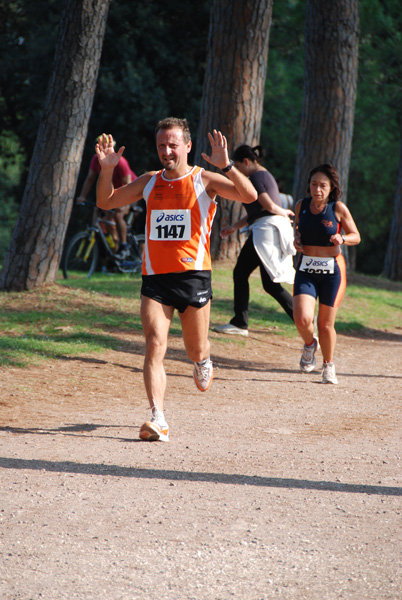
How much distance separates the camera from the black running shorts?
541 cm

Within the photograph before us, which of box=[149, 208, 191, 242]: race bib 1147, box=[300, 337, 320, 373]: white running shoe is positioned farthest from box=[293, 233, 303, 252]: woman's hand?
box=[149, 208, 191, 242]: race bib 1147

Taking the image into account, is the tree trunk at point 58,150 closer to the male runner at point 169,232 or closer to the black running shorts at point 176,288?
the male runner at point 169,232

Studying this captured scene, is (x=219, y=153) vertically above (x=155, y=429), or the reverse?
(x=219, y=153)

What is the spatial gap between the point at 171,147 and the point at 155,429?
189 centimetres

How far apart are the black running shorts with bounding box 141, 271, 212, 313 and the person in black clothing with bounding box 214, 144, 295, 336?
3259 mm

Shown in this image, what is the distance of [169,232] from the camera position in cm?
536

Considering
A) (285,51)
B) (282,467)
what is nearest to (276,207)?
(282,467)

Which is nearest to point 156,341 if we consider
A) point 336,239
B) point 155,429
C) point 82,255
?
point 155,429

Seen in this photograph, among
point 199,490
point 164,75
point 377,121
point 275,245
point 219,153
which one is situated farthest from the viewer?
point 377,121

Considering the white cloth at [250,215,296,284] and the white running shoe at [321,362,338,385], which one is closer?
the white running shoe at [321,362,338,385]

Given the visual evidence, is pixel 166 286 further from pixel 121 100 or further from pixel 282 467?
pixel 121 100

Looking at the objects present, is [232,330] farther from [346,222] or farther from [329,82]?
[329,82]

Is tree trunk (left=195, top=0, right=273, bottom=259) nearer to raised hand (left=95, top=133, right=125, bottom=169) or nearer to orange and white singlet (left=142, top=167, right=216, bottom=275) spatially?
raised hand (left=95, top=133, right=125, bottom=169)

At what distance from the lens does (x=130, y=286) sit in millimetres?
12117
